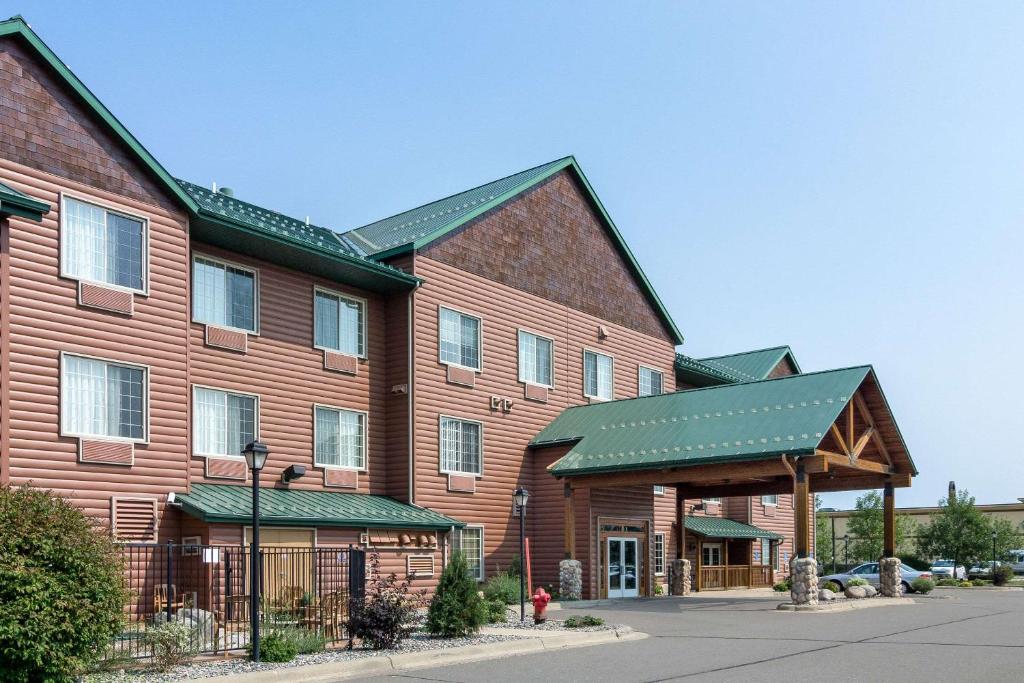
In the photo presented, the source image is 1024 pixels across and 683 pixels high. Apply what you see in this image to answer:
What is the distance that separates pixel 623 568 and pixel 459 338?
31.2 ft

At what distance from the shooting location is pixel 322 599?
18828 millimetres

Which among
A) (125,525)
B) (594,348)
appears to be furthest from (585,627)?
(594,348)

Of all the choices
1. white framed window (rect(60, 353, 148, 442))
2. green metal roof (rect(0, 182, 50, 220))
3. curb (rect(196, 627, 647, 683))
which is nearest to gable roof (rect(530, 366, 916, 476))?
curb (rect(196, 627, 647, 683))

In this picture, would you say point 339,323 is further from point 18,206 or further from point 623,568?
point 623,568

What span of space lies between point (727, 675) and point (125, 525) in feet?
41.1

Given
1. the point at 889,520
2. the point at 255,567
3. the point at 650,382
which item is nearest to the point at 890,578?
the point at 889,520

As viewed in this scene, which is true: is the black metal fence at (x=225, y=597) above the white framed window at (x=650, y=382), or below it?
below

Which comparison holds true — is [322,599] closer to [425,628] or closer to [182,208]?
[425,628]

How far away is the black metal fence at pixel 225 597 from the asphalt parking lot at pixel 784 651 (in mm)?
3236

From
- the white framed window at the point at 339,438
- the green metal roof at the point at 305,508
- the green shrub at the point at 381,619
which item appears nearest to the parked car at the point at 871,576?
the green metal roof at the point at 305,508

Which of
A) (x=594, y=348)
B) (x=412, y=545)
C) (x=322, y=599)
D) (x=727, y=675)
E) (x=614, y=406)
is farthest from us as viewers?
(x=594, y=348)

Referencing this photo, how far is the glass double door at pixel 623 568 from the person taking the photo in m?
33.5

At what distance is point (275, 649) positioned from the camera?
1608cm

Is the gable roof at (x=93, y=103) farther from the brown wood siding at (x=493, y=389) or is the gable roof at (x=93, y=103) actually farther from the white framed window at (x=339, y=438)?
the brown wood siding at (x=493, y=389)
